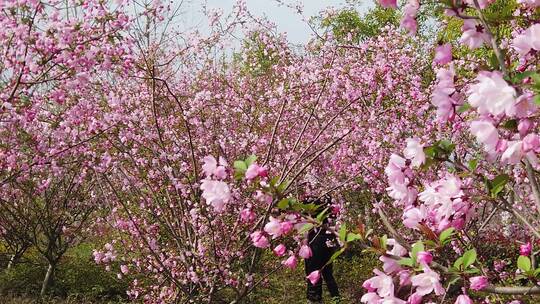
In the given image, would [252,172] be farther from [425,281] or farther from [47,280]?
[47,280]

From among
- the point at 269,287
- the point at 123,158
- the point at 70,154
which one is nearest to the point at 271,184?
the point at 123,158

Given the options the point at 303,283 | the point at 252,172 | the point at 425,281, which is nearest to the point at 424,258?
the point at 425,281

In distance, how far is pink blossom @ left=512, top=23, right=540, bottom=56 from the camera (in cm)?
164

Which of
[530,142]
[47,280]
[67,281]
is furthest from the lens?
[67,281]

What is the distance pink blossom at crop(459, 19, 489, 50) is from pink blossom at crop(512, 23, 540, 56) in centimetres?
10

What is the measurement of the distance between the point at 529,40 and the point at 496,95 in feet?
1.04

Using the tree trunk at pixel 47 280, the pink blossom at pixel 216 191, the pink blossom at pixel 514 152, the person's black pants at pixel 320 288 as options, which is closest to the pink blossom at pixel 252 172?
the pink blossom at pixel 216 191

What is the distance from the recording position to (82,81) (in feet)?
15.8

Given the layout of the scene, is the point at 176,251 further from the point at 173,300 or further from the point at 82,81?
the point at 82,81

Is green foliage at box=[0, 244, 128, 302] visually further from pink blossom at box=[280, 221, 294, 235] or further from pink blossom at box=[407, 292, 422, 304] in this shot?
pink blossom at box=[407, 292, 422, 304]

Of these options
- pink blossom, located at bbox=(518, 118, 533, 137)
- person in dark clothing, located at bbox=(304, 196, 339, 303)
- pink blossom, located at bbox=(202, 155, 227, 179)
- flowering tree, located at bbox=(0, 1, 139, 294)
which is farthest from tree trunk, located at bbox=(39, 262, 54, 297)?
pink blossom, located at bbox=(518, 118, 533, 137)

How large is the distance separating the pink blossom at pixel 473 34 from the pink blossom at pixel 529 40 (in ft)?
0.33

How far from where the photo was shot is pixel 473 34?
5.84ft

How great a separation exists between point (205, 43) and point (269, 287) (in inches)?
150
